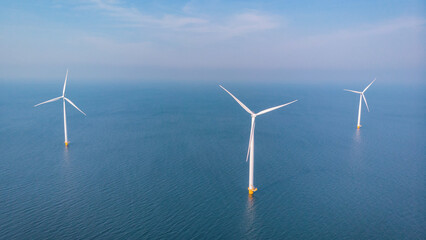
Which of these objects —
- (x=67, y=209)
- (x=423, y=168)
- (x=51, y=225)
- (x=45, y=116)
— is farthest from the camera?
(x=45, y=116)

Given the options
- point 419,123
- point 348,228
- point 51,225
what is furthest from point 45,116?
point 419,123

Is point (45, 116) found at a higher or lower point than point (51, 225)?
higher

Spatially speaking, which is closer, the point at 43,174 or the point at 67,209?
the point at 67,209

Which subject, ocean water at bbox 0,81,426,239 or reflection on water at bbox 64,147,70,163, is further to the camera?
reflection on water at bbox 64,147,70,163

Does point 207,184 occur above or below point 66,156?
below

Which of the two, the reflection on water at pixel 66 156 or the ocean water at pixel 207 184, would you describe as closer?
the ocean water at pixel 207 184

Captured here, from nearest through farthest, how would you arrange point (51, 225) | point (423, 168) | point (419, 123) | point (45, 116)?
point (51, 225)
point (423, 168)
point (419, 123)
point (45, 116)

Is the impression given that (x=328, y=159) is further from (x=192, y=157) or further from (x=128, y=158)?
(x=128, y=158)

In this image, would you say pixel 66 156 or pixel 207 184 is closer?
pixel 207 184
